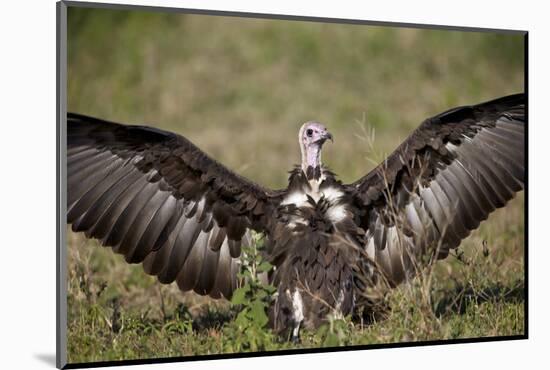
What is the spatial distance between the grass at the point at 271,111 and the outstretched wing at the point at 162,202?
0.36 metres

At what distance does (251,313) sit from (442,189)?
1729 millimetres

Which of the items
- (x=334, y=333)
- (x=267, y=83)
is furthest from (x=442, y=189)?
(x=267, y=83)

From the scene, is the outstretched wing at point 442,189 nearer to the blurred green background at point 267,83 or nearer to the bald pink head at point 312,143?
the bald pink head at point 312,143

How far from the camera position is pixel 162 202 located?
7.63 metres

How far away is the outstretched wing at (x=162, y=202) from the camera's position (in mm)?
7258

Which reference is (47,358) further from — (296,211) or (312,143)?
(312,143)

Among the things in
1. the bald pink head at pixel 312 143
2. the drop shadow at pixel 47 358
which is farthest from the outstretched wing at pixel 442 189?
the drop shadow at pixel 47 358

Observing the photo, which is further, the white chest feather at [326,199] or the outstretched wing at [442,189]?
the outstretched wing at [442,189]

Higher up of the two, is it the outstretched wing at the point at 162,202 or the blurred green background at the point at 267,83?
the blurred green background at the point at 267,83

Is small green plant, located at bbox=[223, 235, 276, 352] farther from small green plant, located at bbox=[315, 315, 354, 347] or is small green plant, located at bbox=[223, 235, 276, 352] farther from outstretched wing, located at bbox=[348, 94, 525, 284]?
outstretched wing, located at bbox=[348, 94, 525, 284]

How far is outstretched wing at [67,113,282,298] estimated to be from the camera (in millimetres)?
7258

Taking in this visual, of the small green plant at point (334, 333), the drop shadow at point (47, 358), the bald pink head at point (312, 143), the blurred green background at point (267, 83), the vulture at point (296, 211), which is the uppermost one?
the blurred green background at point (267, 83)

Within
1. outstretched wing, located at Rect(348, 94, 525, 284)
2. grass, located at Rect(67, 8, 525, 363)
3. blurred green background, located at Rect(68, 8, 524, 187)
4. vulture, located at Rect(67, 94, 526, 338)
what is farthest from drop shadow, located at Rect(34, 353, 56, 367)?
blurred green background, located at Rect(68, 8, 524, 187)

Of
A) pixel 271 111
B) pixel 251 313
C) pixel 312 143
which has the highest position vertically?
pixel 271 111
